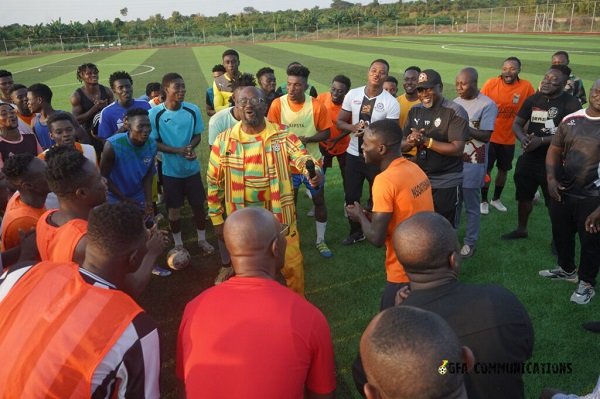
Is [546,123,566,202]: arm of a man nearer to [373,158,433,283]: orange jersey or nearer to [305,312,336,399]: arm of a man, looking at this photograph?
[373,158,433,283]: orange jersey

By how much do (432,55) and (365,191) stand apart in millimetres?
24292

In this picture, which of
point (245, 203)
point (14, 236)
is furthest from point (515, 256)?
point (14, 236)

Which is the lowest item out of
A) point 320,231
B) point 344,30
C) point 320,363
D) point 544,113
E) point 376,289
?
point 376,289

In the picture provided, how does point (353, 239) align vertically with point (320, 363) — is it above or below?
below

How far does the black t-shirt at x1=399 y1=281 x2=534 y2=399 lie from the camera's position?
6.54ft

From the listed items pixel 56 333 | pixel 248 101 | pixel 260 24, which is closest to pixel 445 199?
pixel 248 101

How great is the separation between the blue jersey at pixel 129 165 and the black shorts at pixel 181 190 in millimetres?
421

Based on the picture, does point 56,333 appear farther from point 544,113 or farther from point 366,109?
point 544,113

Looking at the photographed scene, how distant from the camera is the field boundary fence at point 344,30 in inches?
1845

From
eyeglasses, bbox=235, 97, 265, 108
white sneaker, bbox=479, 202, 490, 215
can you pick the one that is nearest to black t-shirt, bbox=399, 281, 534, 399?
eyeglasses, bbox=235, 97, 265, 108

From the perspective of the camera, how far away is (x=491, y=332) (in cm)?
200

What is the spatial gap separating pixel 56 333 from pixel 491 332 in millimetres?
1972

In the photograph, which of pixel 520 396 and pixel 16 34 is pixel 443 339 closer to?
pixel 520 396

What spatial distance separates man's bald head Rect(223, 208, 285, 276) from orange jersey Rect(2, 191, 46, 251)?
2145 mm
